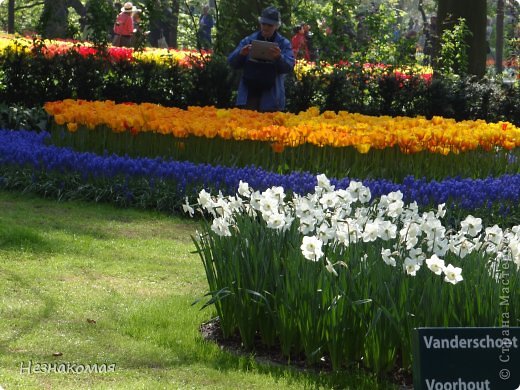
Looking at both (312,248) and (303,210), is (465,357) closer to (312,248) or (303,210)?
(312,248)

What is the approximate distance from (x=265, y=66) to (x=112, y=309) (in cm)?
663

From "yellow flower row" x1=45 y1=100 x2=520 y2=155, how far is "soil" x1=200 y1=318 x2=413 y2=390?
4.20 metres

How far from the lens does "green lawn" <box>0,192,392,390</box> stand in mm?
4793

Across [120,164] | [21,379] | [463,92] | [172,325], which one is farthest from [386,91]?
[21,379]

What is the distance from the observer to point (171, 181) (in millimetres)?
9352

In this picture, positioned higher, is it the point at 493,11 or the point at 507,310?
the point at 493,11

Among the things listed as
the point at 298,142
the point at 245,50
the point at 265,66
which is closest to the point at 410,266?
the point at 298,142

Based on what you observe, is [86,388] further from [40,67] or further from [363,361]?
[40,67]

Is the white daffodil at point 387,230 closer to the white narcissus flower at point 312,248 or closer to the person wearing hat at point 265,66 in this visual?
the white narcissus flower at point 312,248

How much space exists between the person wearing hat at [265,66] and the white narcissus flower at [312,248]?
716cm

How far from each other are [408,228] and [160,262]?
271cm

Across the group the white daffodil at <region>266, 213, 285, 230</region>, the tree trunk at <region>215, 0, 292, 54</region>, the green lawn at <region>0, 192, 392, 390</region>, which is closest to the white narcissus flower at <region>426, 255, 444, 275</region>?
the green lawn at <region>0, 192, 392, 390</region>

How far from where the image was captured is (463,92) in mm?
15523

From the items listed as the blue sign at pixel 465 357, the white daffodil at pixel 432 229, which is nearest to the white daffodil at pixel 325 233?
the white daffodil at pixel 432 229
